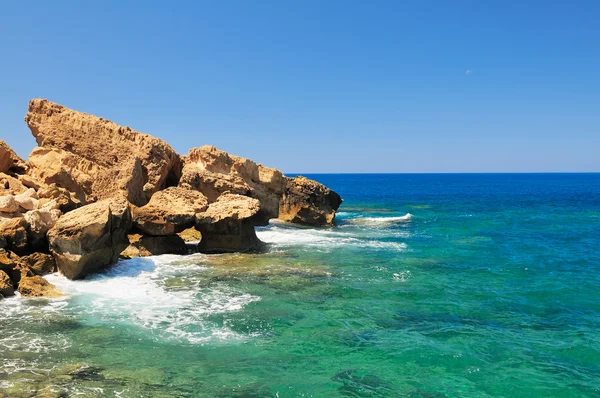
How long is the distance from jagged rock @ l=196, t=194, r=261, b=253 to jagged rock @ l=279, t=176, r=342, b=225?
15.7m

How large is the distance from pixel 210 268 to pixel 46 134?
1395cm

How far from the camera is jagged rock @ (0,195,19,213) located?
758 inches

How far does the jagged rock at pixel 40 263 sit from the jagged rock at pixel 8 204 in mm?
2168

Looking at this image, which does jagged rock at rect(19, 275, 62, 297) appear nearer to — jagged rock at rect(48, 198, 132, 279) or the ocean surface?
the ocean surface

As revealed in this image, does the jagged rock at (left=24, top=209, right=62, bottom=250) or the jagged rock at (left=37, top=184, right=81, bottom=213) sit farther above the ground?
the jagged rock at (left=37, top=184, right=81, bottom=213)

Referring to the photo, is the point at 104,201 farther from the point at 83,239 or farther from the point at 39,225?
the point at 83,239

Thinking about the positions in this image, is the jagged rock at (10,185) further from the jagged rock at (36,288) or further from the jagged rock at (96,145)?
the jagged rock at (36,288)

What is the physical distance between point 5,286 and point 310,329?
10.9 m

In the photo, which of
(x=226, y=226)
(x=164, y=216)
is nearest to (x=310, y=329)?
(x=226, y=226)

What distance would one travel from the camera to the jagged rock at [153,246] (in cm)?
2434

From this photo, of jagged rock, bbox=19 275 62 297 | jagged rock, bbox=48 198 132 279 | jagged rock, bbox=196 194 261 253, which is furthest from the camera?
jagged rock, bbox=196 194 261 253

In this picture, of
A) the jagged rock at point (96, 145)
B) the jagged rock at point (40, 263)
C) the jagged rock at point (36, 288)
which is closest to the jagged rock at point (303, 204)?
the jagged rock at point (96, 145)

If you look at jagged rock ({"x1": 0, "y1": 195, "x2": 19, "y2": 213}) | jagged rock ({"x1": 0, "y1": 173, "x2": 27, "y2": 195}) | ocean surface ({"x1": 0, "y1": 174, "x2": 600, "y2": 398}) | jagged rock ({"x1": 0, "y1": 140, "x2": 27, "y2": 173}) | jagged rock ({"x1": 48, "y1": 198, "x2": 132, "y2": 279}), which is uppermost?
jagged rock ({"x1": 0, "y1": 140, "x2": 27, "y2": 173})

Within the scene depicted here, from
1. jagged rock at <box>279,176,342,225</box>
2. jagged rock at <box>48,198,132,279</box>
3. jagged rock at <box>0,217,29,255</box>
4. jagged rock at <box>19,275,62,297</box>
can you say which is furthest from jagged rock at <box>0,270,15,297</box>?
jagged rock at <box>279,176,342,225</box>
